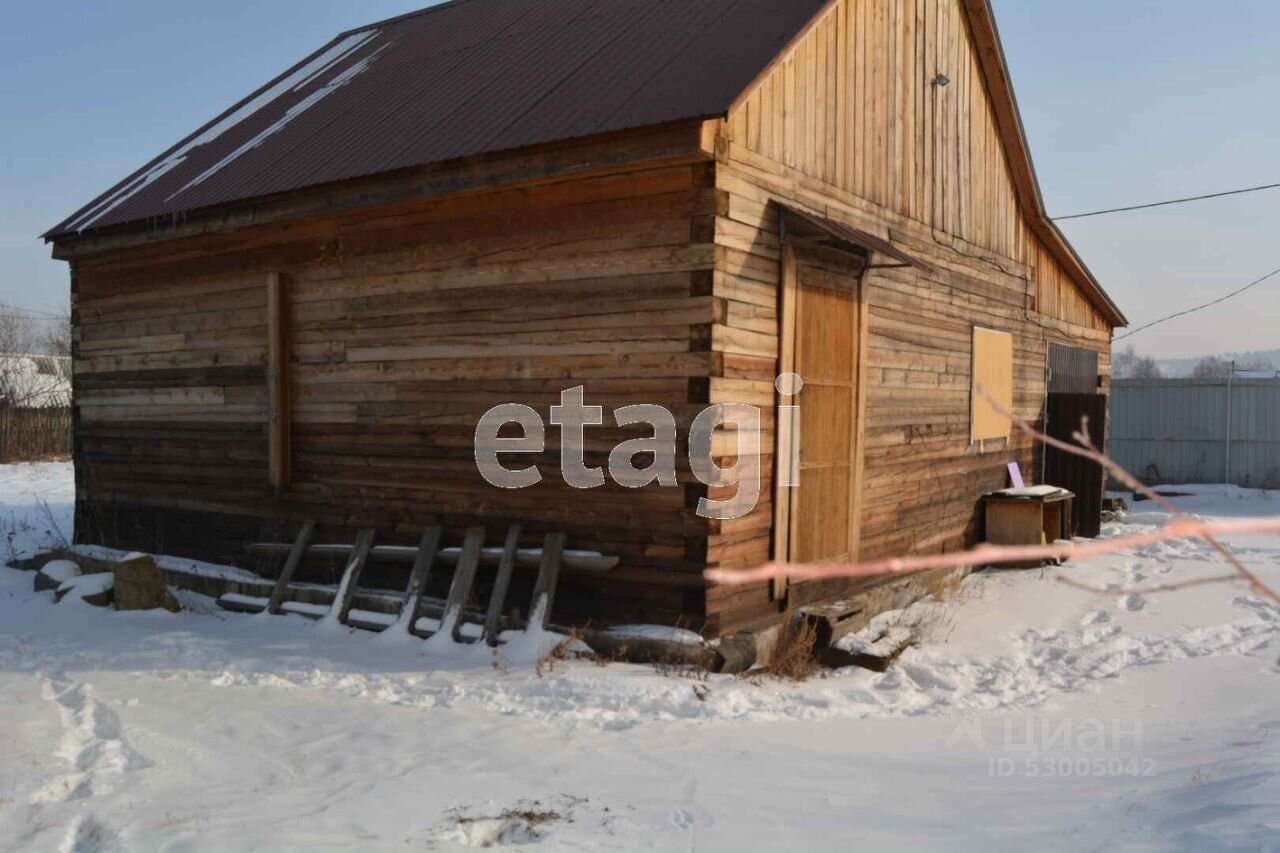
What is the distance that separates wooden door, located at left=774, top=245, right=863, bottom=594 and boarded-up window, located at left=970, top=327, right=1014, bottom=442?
3126mm

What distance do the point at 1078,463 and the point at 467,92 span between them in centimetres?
1000

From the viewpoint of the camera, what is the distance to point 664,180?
7277 millimetres

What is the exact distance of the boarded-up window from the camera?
11.7 m

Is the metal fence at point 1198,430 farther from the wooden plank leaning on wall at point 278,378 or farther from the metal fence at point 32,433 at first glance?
the metal fence at point 32,433

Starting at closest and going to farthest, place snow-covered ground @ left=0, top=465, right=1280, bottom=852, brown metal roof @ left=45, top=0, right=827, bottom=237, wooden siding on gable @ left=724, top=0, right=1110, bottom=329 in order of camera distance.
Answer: snow-covered ground @ left=0, top=465, right=1280, bottom=852, brown metal roof @ left=45, top=0, right=827, bottom=237, wooden siding on gable @ left=724, top=0, right=1110, bottom=329

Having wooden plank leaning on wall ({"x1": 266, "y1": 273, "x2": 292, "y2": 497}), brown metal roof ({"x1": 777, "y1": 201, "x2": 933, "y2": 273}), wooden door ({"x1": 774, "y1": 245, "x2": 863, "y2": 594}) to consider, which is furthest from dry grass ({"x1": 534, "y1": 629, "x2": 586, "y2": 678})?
wooden plank leaning on wall ({"x1": 266, "y1": 273, "x2": 292, "y2": 497})

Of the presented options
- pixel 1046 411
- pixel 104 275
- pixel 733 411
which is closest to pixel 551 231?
pixel 733 411

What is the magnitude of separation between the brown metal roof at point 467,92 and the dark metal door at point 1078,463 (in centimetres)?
804

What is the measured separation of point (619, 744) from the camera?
18.4 ft

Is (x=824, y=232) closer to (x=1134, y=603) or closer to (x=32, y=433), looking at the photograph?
(x=1134, y=603)

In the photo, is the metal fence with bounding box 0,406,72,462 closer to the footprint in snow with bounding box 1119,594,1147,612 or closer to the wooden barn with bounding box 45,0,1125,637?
the wooden barn with bounding box 45,0,1125,637

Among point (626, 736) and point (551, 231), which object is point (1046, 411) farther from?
point (626, 736)

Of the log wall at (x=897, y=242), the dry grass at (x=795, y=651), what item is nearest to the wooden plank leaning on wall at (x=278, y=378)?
the log wall at (x=897, y=242)

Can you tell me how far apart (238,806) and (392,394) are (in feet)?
15.3
